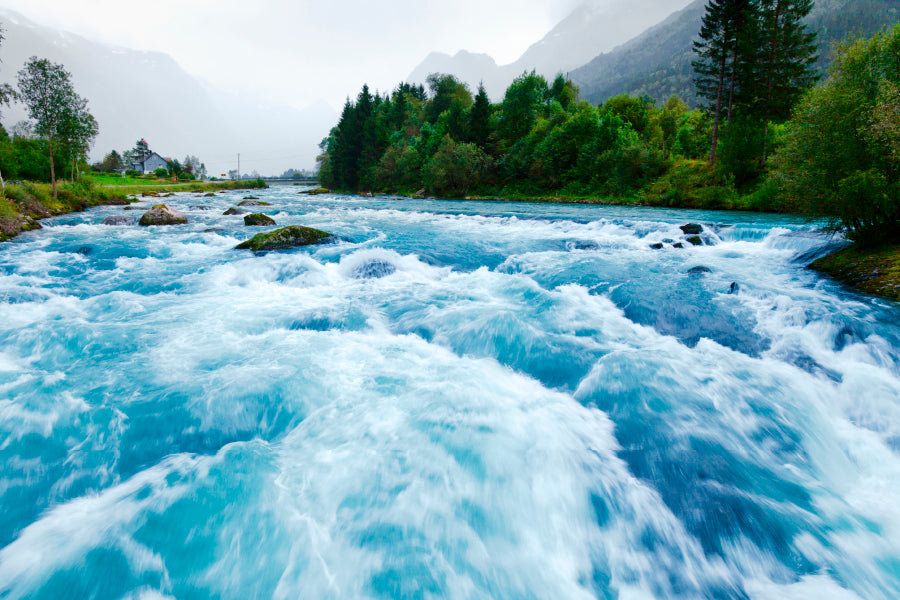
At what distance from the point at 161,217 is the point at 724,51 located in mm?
43733

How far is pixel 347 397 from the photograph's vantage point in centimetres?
504

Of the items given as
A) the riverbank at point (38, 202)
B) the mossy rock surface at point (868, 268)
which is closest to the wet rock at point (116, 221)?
the riverbank at point (38, 202)

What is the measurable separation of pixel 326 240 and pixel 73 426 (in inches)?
424

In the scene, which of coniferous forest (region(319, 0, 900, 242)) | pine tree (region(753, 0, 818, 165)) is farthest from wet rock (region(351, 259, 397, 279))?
pine tree (region(753, 0, 818, 165))

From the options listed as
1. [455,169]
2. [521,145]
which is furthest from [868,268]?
[521,145]

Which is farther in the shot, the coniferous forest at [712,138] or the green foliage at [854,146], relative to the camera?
the coniferous forest at [712,138]

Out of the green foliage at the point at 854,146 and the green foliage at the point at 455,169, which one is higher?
the green foliage at the point at 455,169

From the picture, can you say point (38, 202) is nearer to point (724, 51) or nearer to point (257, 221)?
point (257, 221)

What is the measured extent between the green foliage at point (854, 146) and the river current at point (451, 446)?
2.46 m

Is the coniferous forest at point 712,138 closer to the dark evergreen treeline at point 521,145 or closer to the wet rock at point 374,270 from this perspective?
the dark evergreen treeline at point 521,145

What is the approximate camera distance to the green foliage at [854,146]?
9.15 meters

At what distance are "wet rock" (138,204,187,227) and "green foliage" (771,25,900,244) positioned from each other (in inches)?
1049

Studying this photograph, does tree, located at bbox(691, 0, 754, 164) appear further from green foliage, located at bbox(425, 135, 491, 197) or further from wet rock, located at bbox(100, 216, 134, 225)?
wet rock, located at bbox(100, 216, 134, 225)

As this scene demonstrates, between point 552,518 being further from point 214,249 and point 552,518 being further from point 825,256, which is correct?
point 214,249
